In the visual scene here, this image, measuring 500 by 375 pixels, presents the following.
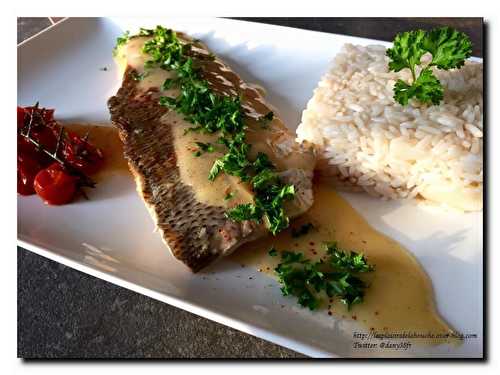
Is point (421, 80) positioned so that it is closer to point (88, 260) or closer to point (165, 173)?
point (165, 173)

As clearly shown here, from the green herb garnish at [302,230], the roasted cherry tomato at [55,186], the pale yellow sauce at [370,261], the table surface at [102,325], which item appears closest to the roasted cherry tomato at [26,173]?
the roasted cherry tomato at [55,186]

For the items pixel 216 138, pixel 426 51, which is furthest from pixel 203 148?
pixel 426 51

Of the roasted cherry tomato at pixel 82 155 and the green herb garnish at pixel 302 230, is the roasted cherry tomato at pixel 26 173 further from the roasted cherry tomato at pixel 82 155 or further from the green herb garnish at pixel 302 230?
the green herb garnish at pixel 302 230

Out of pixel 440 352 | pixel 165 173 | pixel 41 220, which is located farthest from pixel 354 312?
pixel 41 220

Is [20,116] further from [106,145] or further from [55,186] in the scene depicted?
[55,186]

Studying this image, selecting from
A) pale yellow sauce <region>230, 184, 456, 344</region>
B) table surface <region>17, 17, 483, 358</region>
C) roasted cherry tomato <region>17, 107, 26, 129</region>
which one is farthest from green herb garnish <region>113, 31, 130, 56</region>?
pale yellow sauce <region>230, 184, 456, 344</region>

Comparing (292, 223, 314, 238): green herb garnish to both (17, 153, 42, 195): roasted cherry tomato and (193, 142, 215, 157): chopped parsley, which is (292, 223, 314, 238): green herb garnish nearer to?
(193, 142, 215, 157): chopped parsley

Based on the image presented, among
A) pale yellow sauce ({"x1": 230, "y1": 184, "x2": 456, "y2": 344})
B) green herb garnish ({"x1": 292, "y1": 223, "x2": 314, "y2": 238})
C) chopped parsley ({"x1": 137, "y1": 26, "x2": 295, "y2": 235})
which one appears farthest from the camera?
green herb garnish ({"x1": 292, "y1": 223, "x2": 314, "y2": 238})
